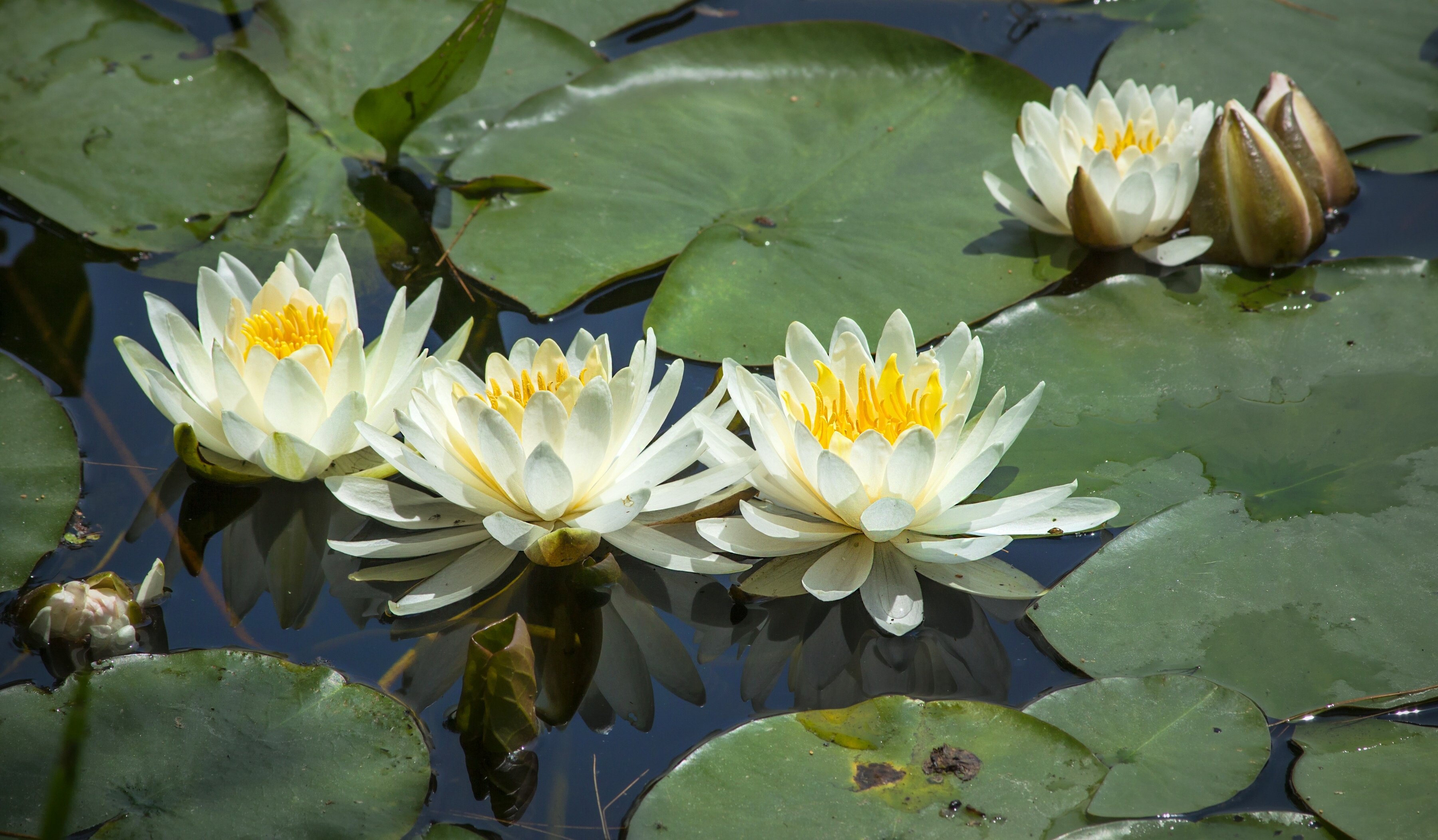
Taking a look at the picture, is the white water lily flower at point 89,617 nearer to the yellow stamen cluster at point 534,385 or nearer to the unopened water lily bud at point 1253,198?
the yellow stamen cluster at point 534,385

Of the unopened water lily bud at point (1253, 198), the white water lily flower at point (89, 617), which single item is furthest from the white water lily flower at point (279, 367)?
the unopened water lily bud at point (1253, 198)

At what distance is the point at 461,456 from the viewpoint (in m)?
2.11

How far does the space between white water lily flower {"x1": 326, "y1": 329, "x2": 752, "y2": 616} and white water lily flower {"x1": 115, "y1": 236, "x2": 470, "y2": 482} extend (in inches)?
7.4

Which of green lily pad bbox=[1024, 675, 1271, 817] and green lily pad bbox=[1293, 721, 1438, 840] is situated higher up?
green lily pad bbox=[1024, 675, 1271, 817]

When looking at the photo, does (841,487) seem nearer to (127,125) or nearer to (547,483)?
(547,483)

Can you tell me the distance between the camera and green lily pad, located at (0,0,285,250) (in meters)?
3.12

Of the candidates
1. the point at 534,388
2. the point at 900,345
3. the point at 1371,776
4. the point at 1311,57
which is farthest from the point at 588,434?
the point at 1311,57

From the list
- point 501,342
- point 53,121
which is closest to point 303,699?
point 501,342

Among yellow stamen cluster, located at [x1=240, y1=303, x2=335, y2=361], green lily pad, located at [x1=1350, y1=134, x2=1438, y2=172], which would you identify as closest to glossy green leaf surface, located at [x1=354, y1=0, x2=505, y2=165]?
yellow stamen cluster, located at [x1=240, y1=303, x2=335, y2=361]

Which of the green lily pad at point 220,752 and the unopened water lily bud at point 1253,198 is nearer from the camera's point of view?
the green lily pad at point 220,752

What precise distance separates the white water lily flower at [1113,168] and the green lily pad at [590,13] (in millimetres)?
1794

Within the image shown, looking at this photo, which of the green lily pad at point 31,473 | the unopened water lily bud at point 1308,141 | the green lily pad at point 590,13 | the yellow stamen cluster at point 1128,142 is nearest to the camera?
the green lily pad at point 31,473

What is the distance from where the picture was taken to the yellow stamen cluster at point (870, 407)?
2.08 meters

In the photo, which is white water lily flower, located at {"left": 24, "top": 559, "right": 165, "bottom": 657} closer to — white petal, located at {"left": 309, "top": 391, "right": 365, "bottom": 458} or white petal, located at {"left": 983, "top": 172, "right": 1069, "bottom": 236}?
white petal, located at {"left": 309, "top": 391, "right": 365, "bottom": 458}
